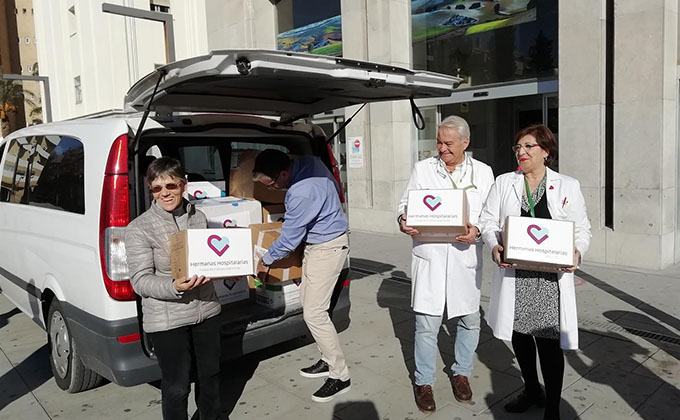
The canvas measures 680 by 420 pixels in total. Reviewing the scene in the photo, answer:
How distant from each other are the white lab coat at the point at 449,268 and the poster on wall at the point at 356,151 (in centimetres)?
743

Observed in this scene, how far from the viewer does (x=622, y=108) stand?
710cm

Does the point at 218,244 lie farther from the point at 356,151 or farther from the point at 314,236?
the point at 356,151

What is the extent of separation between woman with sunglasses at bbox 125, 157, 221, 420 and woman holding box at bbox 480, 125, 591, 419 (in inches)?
66.8

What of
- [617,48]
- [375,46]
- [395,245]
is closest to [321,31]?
[375,46]

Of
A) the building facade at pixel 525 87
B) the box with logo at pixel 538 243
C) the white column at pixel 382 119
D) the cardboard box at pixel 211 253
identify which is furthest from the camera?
the white column at pixel 382 119

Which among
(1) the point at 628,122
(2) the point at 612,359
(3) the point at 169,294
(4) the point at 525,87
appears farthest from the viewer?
(4) the point at 525,87

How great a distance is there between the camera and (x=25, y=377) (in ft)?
14.7

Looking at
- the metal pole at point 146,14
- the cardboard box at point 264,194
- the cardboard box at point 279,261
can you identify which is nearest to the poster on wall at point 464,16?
the metal pole at point 146,14

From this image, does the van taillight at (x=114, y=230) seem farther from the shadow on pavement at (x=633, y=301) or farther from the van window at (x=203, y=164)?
the shadow on pavement at (x=633, y=301)

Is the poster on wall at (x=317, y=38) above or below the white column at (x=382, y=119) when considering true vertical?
above

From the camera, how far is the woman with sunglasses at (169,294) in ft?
9.45

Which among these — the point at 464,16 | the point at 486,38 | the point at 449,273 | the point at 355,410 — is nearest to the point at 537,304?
the point at 449,273

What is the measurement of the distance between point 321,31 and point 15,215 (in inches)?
361

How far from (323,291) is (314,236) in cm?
39
